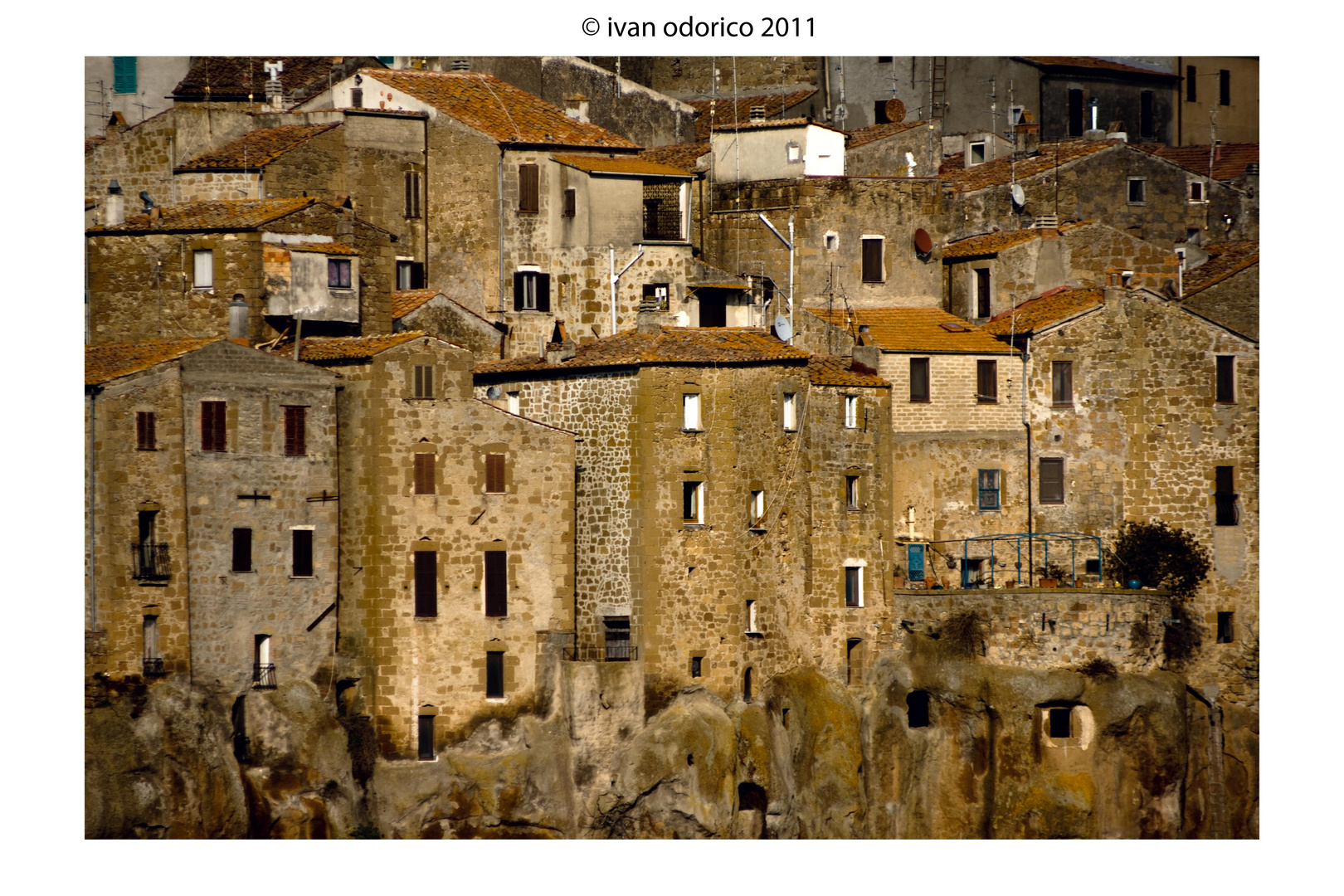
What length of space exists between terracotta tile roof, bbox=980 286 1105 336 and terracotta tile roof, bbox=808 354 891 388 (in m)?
4.49

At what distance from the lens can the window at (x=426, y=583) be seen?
217 feet

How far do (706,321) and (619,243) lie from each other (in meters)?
2.95

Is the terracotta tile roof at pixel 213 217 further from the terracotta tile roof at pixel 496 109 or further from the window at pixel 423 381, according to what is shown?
the terracotta tile roof at pixel 496 109

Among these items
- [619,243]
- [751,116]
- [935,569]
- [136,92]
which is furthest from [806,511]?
[136,92]

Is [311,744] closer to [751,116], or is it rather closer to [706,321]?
[706,321]

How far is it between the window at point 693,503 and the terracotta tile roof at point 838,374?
420 centimetres

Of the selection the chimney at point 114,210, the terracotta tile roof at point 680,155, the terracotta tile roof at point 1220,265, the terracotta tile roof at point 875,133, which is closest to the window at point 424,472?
the chimney at point 114,210

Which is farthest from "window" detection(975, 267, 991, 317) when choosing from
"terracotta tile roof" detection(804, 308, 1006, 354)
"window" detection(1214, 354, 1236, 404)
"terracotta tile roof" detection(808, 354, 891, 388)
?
"window" detection(1214, 354, 1236, 404)

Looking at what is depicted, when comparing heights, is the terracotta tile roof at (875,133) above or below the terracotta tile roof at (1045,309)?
above

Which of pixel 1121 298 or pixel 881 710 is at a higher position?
pixel 1121 298

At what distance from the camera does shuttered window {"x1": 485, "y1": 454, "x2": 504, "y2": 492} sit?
66.6 metres

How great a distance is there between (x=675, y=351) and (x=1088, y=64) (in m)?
26.5

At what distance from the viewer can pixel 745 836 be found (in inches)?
2618

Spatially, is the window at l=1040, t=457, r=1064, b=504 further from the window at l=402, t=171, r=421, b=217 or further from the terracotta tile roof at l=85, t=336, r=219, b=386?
the terracotta tile roof at l=85, t=336, r=219, b=386
